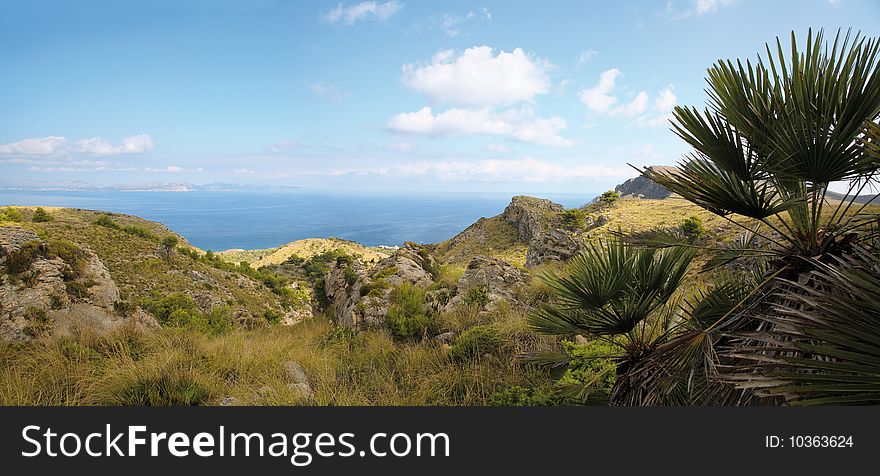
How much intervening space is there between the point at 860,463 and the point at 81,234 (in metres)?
28.1

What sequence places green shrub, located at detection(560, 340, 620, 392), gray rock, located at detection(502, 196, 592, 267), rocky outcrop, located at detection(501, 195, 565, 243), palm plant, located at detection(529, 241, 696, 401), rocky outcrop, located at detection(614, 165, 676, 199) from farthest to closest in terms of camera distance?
rocky outcrop, located at detection(614, 165, 676, 199), rocky outcrop, located at detection(501, 195, 565, 243), gray rock, located at detection(502, 196, 592, 267), green shrub, located at detection(560, 340, 620, 392), palm plant, located at detection(529, 241, 696, 401)

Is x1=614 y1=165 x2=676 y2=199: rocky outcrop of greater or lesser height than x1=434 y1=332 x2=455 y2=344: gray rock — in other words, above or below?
above

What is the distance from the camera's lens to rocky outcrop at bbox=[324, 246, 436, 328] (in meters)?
7.14

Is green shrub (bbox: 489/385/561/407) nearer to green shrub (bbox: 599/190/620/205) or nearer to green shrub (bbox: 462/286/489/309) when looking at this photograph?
green shrub (bbox: 462/286/489/309)

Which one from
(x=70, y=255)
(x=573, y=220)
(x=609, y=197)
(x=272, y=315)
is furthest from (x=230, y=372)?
(x=609, y=197)

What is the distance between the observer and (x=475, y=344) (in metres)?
4.71

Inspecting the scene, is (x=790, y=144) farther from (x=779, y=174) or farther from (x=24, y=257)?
(x=24, y=257)

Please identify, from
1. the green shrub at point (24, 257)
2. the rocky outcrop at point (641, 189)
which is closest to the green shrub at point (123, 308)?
the green shrub at point (24, 257)

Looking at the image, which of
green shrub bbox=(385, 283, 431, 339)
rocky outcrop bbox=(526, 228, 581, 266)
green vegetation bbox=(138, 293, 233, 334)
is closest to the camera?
green shrub bbox=(385, 283, 431, 339)

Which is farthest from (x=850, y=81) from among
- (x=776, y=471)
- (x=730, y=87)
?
(x=776, y=471)

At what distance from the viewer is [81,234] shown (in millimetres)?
19688

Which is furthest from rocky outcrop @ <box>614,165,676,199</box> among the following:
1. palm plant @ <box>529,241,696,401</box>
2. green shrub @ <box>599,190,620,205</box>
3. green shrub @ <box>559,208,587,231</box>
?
palm plant @ <box>529,241,696,401</box>

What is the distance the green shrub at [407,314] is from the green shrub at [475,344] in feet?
4.00

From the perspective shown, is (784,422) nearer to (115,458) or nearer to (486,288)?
(115,458)
